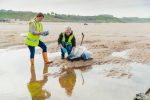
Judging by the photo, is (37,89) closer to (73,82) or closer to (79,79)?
(73,82)

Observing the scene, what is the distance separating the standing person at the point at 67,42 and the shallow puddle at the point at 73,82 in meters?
1.23

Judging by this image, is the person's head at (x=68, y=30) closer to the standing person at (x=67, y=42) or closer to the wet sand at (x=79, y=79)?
the standing person at (x=67, y=42)

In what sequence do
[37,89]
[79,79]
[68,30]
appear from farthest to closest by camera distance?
1. [68,30]
2. [79,79]
3. [37,89]

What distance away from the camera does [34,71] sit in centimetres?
1099

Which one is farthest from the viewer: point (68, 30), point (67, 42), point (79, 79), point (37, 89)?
point (67, 42)

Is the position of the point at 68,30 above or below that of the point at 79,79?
above

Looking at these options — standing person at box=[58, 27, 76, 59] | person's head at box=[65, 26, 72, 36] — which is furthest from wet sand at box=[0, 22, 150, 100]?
person's head at box=[65, 26, 72, 36]

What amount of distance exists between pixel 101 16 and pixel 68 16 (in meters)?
30.9

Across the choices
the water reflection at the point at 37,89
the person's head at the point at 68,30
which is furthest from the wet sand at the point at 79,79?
the person's head at the point at 68,30

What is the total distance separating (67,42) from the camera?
41.7 ft

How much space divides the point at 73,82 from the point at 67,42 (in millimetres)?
3604

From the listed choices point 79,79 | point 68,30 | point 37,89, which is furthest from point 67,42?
point 37,89

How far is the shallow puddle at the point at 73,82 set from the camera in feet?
25.8

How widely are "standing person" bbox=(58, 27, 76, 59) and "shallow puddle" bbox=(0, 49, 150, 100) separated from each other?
123 centimetres
